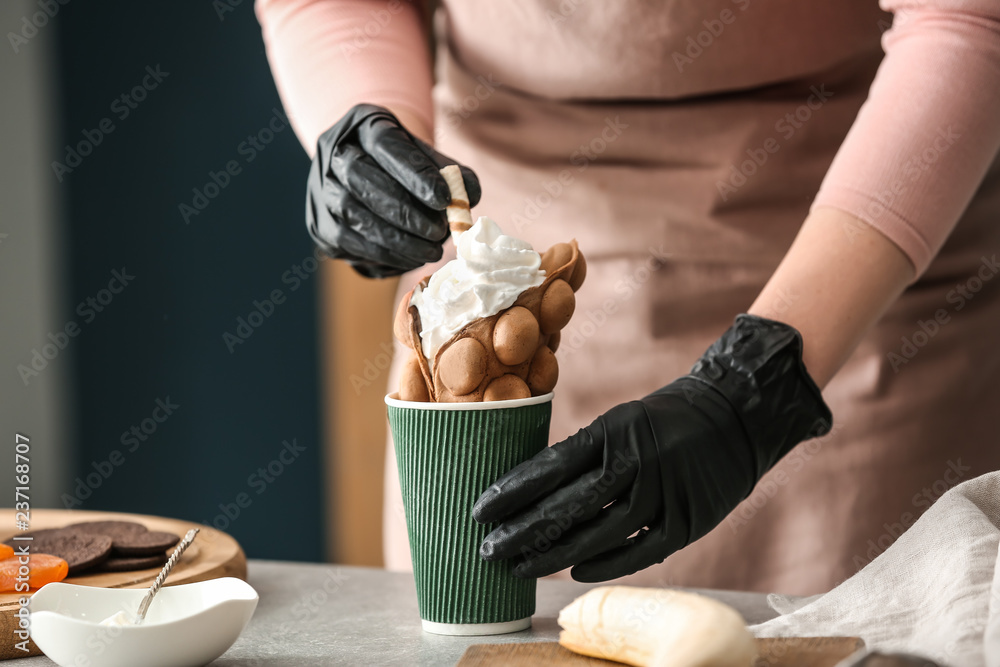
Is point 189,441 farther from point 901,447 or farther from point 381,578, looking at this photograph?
point 901,447

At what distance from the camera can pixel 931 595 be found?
770mm

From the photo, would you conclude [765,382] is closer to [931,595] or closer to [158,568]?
[931,595]

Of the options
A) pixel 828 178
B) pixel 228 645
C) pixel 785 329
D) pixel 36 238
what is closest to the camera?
pixel 228 645

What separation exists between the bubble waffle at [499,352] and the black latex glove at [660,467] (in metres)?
0.07

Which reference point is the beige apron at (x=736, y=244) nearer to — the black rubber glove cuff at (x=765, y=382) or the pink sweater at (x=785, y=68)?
the pink sweater at (x=785, y=68)

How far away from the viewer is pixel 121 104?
2.66 metres

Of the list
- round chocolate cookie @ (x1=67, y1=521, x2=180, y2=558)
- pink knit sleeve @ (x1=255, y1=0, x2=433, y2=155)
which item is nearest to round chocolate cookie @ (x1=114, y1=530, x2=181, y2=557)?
Answer: round chocolate cookie @ (x1=67, y1=521, x2=180, y2=558)

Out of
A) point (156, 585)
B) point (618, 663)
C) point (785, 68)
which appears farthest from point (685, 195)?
point (156, 585)

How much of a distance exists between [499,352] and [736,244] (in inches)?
21.6

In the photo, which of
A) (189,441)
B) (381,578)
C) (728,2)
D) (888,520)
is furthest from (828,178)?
(189,441)

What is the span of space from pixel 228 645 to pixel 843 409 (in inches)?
32.9

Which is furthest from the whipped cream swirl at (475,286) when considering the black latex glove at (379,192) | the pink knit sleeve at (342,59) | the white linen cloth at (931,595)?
the pink knit sleeve at (342,59)

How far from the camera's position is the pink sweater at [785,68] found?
984mm

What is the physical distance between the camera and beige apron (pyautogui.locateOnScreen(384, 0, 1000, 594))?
1.23 m
